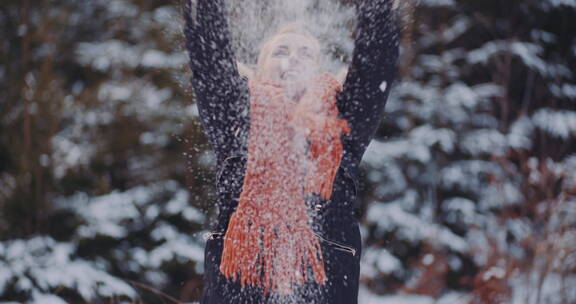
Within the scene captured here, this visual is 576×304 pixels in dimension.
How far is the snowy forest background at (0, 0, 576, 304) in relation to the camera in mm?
3040

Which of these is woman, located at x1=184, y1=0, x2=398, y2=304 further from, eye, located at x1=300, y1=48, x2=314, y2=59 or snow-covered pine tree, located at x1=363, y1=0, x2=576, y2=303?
snow-covered pine tree, located at x1=363, y1=0, x2=576, y2=303

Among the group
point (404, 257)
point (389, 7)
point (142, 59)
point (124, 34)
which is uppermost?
point (124, 34)

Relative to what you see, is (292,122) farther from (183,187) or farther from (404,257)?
(404,257)

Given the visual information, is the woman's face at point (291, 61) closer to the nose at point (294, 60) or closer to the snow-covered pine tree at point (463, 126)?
the nose at point (294, 60)

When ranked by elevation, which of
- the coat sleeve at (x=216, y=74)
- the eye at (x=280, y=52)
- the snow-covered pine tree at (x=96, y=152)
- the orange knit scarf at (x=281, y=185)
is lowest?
the orange knit scarf at (x=281, y=185)

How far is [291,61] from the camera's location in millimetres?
1151

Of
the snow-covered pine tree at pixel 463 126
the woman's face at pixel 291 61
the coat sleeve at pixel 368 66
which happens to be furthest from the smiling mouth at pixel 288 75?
the snow-covered pine tree at pixel 463 126

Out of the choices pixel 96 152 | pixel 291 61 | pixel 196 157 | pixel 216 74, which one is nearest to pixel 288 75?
pixel 291 61

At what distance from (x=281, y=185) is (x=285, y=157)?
57 mm

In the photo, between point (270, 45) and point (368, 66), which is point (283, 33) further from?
point (368, 66)

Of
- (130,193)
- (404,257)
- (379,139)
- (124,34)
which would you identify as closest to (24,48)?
(124,34)

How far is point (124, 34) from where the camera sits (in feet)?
13.0

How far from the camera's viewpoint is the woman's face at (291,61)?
1.14 m

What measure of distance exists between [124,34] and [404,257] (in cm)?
262
